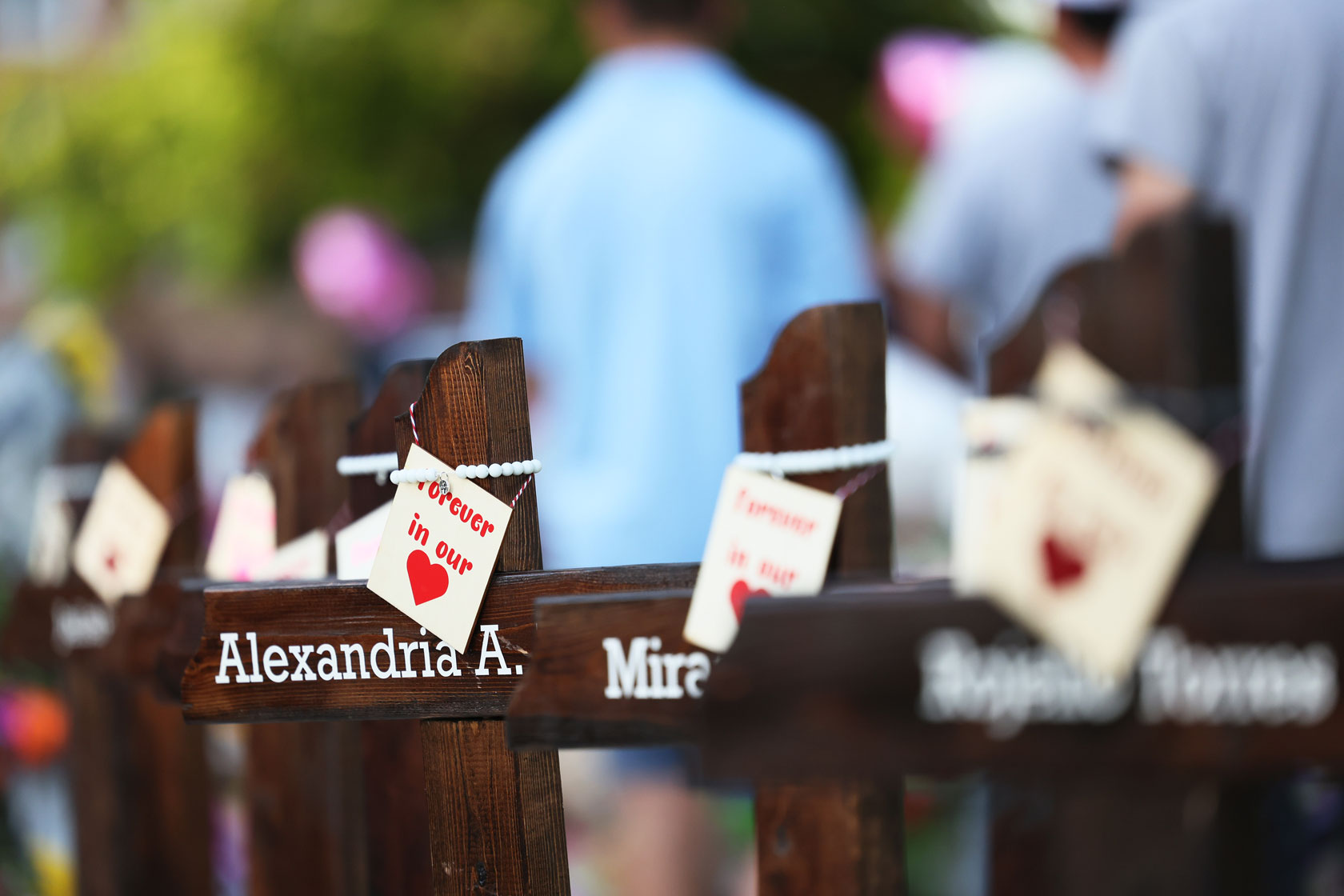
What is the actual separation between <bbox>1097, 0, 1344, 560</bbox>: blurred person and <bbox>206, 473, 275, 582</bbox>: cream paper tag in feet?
3.61

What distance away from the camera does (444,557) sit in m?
1.16

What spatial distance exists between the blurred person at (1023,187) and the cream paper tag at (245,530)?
1349mm

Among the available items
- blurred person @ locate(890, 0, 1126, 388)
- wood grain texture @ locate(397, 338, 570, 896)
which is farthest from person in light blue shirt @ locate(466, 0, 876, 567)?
wood grain texture @ locate(397, 338, 570, 896)

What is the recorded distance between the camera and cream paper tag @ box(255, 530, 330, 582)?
57.9 inches

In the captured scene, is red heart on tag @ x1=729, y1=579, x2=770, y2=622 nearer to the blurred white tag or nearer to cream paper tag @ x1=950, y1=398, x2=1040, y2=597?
cream paper tag @ x1=950, y1=398, x2=1040, y2=597

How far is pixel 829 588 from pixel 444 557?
36cm

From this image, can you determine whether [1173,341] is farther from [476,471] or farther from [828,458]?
[476,471]

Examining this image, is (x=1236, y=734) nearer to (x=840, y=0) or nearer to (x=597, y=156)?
(x=597, y=156)

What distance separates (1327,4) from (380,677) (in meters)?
1.38

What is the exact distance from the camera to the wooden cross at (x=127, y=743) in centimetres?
180

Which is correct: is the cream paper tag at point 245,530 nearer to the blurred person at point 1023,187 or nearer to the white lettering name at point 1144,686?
the white lettering name at point 1144,686

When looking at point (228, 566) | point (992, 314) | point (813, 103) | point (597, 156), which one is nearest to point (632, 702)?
point (228, 566)

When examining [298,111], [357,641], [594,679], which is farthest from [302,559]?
[298,111]

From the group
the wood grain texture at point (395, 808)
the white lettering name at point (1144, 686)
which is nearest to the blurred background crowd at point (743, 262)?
the white lettering name at point (1144, 686)
